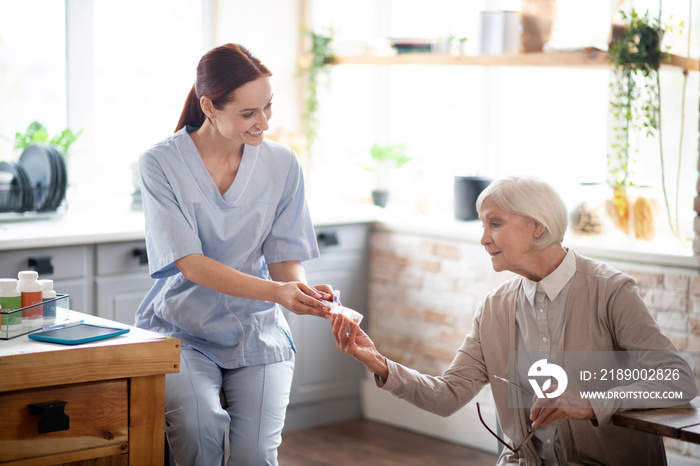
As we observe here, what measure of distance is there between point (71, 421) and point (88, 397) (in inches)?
2.3

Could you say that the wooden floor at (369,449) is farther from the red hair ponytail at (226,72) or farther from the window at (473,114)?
the red hair ponytail at (226,72)

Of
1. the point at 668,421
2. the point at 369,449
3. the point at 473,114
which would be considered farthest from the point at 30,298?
the point at 473,114

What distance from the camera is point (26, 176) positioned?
134 inches

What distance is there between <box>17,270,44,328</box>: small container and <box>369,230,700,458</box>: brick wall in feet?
6.44

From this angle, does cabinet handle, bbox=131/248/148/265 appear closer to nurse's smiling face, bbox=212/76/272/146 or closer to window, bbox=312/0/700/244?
nurse's smiling face, bbox=212/76/272/146

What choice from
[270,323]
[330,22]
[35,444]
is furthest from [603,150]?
[35,444]

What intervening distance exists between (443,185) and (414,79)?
0.55 metres

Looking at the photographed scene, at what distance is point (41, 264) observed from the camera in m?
2.95

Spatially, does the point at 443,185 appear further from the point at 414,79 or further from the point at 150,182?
the point at 150,182

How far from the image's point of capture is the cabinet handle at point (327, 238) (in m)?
3.74

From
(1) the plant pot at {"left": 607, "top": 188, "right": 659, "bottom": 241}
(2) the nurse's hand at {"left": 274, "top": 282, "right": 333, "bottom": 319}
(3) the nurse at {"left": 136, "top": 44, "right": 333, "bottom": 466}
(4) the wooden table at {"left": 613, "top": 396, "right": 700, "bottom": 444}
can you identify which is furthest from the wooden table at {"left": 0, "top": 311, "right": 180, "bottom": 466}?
(1) the plant pot at {"left": 607, "top": 188, "right": 659, "bottom": 241}

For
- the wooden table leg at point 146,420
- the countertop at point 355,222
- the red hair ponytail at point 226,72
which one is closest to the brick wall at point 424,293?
the countertop at point 355,222

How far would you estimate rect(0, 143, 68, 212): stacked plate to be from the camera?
3.35 m

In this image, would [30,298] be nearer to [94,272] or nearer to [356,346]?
[356,346]
